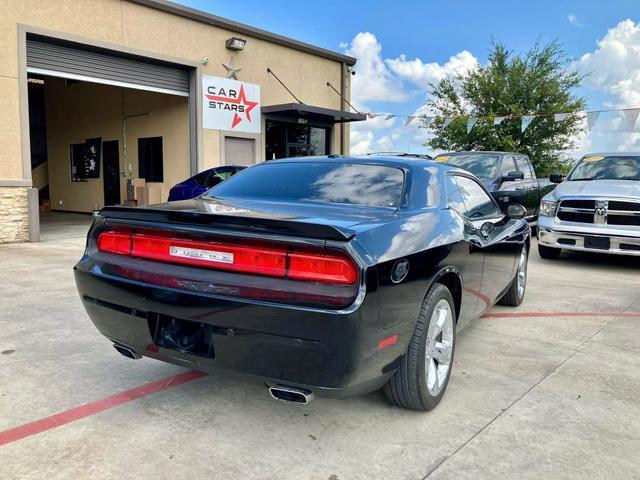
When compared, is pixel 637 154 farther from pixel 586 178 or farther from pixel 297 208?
pixel 297 208

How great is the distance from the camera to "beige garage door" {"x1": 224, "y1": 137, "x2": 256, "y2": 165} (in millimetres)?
14117

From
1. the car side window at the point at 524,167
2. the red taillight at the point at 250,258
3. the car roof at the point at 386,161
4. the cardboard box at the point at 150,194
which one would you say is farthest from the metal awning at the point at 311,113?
the red taillight at the point at 250,258

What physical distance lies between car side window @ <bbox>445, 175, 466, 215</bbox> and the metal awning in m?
10.8

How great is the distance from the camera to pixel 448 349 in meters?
3.11

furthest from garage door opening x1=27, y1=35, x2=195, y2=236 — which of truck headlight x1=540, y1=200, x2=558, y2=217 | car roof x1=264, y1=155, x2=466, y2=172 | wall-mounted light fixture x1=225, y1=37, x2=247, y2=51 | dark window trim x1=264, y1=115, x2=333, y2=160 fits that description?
truck headlight x1=540, y1=200, x2=558, y2=217

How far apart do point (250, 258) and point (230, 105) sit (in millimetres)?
12195

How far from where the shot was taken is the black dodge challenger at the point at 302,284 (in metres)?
2.26

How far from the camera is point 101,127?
16.5 metres

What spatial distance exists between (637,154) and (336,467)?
320 inches

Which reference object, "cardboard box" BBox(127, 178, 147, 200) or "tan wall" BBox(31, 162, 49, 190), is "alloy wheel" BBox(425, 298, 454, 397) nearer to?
"cardboard box" BBox(127, 178, 147, 200)

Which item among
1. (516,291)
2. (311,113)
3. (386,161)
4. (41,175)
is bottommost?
(516,291)

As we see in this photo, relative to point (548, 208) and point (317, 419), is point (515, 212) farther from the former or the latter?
point (548, 208)

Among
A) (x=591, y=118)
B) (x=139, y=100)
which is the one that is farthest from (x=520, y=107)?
(x=139, y=100)

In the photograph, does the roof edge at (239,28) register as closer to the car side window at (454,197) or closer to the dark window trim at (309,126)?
the dark window trim at (309,126)
